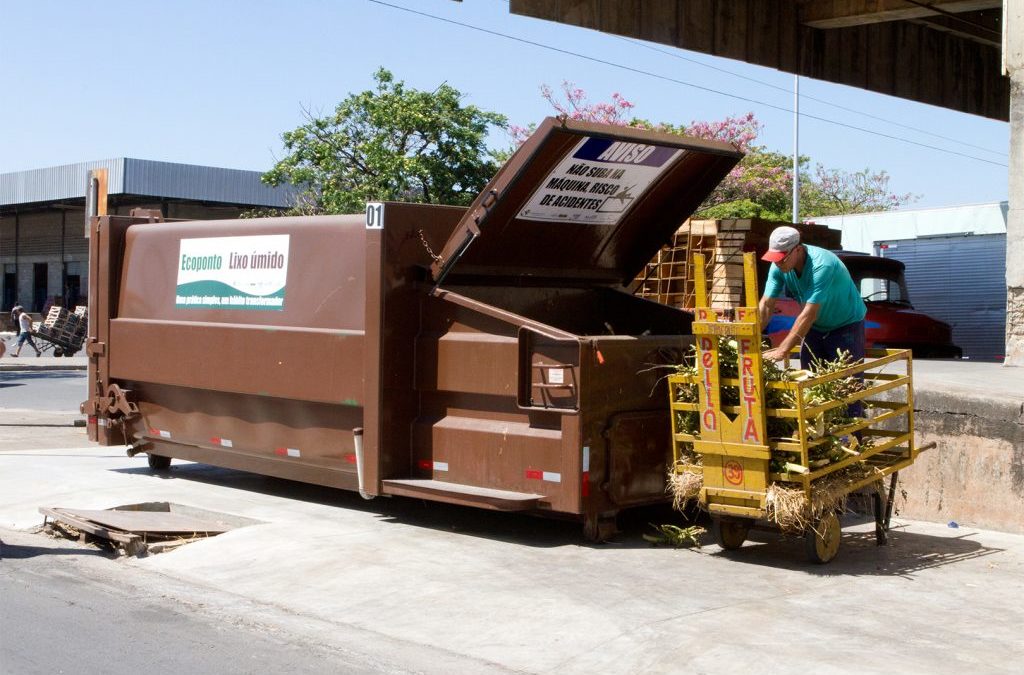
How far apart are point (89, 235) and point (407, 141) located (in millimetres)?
21170

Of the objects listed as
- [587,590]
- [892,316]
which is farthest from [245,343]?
[892,316]

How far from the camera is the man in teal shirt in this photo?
25.3 feet

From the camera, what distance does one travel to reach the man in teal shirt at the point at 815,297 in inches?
303

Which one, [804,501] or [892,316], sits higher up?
[892,316]

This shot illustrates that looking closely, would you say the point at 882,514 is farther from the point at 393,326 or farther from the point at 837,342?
the point at 393,326

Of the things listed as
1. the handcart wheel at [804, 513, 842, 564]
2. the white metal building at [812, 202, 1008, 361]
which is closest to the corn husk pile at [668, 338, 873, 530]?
the handcart wheel at [804, 513, 842, 564]

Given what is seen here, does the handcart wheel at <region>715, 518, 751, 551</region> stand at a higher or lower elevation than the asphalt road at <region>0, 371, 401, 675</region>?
higher

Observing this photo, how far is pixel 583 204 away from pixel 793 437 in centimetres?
→ 284

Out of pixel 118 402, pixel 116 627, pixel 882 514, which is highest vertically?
pixel 118 402

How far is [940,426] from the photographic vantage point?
866 cm

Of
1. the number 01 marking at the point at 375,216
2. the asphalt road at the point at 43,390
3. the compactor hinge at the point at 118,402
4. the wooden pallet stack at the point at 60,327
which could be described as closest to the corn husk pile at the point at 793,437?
the number 01 marking at the point at 375,216

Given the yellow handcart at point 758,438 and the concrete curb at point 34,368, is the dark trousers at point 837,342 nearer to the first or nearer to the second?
the yellow handcart at point 758,438

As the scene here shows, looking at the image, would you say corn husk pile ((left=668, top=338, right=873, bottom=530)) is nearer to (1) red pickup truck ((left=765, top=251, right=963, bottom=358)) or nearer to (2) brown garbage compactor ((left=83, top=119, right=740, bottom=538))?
(2) brown garbage compactor ((left=83, top=119, right=740, bottom=538))

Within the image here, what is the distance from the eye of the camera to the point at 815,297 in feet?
25.5
